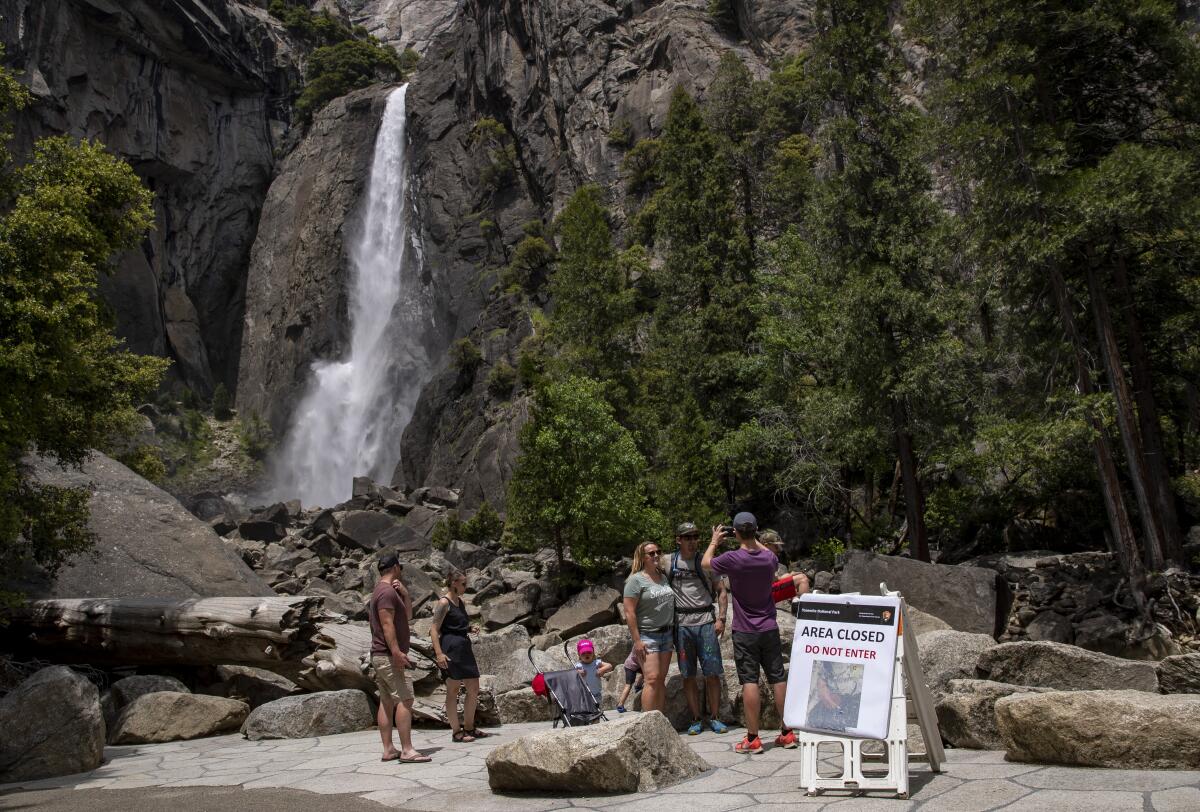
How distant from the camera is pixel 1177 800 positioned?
166 inches

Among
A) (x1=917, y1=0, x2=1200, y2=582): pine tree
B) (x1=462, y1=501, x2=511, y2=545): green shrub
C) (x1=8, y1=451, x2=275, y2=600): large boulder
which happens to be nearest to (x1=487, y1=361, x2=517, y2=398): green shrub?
(x1=462, y1=501, x2=511, y2=545): green shrub

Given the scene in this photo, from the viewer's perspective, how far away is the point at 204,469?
2363 inches

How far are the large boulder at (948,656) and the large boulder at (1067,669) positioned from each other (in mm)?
391

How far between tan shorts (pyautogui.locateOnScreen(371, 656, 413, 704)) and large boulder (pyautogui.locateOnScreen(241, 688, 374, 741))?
2568mm

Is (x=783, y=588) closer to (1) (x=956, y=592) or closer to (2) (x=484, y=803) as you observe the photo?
(2) (x=484, y=803)

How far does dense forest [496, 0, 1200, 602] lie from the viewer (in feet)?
47.4

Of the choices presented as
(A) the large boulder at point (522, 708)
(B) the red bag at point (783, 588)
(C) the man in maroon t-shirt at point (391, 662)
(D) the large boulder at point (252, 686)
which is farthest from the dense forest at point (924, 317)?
(C) the man in maroon t-shirt at point (391, 662)

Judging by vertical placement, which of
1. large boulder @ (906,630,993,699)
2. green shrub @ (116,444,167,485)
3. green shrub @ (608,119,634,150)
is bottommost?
large boulder @ (906,630,993,699)

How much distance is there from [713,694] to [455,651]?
93.0 inches

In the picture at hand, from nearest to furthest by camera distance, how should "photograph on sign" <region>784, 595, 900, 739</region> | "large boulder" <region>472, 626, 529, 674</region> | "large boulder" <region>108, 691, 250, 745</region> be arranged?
"photograph on sign" <region>784, 595, 900, 739</region> → "large boulder" <region>108, 691, 250, 745</region> → "large boulder" <region>472, 626, 529, 674</region>

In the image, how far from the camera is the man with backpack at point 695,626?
725 cm

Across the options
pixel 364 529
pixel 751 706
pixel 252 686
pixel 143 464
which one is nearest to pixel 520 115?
pixel 364 529

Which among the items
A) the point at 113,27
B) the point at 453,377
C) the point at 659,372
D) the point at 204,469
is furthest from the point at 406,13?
the point at 659,372

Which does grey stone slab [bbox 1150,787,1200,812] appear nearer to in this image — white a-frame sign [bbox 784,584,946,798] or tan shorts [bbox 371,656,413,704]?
white a-frame sign [bbox 784,584,946,798]
